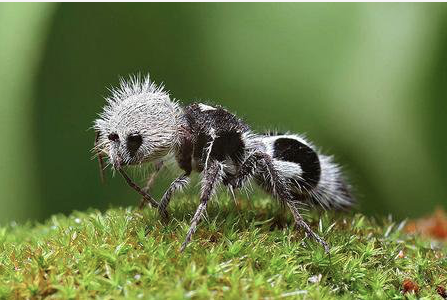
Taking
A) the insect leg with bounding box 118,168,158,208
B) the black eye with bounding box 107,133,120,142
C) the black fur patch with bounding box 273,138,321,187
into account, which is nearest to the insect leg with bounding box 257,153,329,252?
the black fur patch with bounding box 273,138,321,187

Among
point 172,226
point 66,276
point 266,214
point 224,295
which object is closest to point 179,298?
point 224,295

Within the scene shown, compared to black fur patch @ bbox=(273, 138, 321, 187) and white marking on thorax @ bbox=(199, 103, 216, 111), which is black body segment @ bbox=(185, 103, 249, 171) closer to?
white marking on thorax @ bbox=(199, 103, 216, 111)

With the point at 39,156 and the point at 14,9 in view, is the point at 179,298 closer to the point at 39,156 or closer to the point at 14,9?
the point at 39,156

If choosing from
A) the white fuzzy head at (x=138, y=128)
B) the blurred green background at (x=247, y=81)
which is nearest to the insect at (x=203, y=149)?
the white fuzzy head at (x=138, y=128)

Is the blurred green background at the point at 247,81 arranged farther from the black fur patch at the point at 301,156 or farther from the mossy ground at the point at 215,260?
the mossy ground at the point at 215,260

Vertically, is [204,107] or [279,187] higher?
[204,107]

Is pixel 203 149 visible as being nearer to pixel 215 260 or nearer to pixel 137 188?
pixel 137 188

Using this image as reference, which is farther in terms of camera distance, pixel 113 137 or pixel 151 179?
pixel 151 179

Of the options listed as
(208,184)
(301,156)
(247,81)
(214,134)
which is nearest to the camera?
(208,184)

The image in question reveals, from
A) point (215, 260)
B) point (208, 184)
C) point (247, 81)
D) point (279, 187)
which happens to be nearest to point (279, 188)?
point (279, 187)
